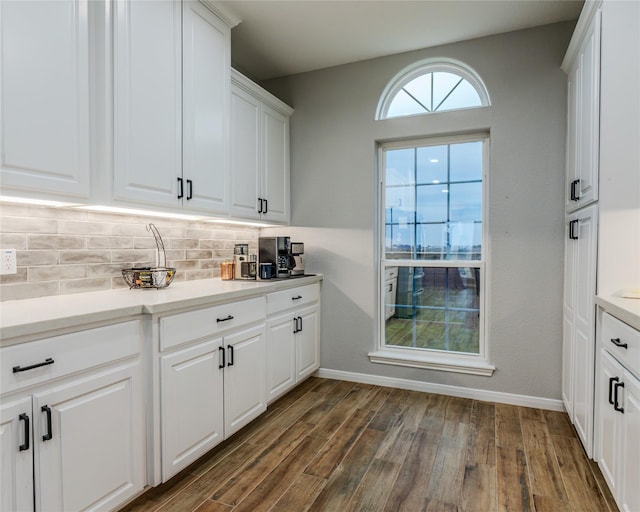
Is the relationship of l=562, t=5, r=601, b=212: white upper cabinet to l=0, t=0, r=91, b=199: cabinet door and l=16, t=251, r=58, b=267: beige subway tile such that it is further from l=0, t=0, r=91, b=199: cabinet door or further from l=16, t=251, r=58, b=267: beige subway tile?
l=16, t=251, r=58, b=267: beige subway tile

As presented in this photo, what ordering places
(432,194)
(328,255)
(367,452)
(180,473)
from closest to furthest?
(180,473) < (367,452) < (432,194) < (328,255)

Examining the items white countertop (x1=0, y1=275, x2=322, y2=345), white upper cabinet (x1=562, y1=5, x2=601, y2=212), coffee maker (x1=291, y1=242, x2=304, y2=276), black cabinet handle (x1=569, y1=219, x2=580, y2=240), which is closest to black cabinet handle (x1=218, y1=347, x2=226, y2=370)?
white countertop (x1=0, y1=275, x2=322, y2=345)

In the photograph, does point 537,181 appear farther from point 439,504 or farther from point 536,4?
point 439,504

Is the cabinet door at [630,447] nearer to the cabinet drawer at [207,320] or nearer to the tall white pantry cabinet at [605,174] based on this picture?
the tall white pantry cabinet at [605,174]

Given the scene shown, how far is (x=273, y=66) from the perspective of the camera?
3363mm

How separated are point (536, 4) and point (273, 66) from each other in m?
2.01

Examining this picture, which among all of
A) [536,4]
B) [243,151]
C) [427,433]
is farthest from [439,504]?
[536,4]

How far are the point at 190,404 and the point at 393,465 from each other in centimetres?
113

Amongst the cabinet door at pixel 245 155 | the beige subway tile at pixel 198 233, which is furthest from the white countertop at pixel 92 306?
the cabinet door at pixel 245 155

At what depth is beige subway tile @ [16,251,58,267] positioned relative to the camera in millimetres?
1775

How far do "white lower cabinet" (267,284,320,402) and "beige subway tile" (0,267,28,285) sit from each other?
132 cm

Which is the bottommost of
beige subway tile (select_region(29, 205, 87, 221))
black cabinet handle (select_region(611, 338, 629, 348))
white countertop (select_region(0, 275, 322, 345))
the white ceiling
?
black cabinet handle (select_region(611, 338, 629, 348))

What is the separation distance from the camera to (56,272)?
1.92 m

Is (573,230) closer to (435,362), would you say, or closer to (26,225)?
(435,362)
